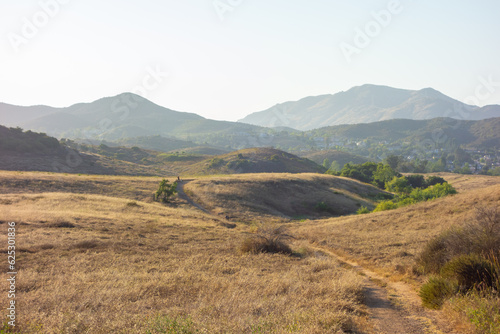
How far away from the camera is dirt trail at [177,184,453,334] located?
304 inches

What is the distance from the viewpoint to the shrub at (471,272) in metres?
8.61

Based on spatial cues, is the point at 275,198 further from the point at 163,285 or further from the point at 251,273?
the point at 163,285

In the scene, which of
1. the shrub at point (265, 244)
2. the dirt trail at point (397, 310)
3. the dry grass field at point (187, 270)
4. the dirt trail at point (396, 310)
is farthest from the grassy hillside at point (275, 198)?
the dirt trail at point (397, 310)

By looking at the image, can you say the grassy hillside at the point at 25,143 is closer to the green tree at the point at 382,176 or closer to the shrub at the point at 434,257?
the shrub at the point at 434,257

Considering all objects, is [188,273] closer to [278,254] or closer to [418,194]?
[278,254]

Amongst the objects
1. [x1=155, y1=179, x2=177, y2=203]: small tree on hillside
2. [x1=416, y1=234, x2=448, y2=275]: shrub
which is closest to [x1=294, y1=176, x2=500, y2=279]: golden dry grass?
[x1=416, y1=234, x2=448, y2=275]: shrub

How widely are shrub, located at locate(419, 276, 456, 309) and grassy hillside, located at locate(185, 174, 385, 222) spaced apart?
83.6 feet

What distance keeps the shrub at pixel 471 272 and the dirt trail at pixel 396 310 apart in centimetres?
130

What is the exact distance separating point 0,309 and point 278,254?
37.8 ft

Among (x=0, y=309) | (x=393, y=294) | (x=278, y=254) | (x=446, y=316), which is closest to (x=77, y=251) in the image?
(x=0, y=309)

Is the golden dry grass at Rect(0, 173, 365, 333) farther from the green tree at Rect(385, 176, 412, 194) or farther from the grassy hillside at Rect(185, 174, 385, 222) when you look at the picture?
the green tree at Rect(385, 176, 412, 194)

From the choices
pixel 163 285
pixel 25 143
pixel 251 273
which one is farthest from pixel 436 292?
pixel 25 143

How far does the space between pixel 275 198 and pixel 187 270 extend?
115ft

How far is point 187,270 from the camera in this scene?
11.6 meters
